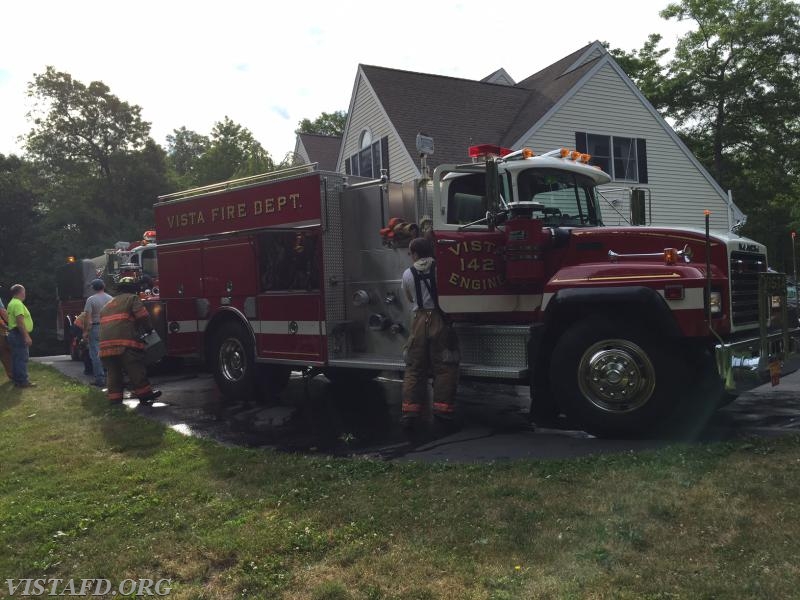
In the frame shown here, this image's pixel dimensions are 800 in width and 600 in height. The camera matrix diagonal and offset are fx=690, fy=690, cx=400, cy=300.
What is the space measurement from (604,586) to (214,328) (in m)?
7.17

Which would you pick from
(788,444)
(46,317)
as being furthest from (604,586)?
(46,317)

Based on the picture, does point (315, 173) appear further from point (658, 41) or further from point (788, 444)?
point (658, 41)

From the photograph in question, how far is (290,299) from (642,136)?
14.9 meters

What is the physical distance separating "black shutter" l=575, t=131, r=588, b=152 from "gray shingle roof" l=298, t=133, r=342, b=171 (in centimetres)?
1166

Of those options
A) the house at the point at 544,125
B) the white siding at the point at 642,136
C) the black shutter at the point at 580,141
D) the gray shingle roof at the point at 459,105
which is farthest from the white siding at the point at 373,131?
the black shutter at the point at 580,141

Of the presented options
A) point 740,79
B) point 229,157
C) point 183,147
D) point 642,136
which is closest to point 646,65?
point 740,79

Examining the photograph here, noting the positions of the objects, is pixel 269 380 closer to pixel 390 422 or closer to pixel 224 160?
pixel 390 422

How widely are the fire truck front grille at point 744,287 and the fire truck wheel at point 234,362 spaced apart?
5.57 meters

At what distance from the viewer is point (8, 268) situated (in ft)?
110

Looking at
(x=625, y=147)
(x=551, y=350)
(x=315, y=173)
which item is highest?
(x=625, y=147)

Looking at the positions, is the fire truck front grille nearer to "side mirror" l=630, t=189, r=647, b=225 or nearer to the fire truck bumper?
the fire truck bumper

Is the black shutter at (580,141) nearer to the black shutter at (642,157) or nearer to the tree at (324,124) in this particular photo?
the black shutter at (642,157)

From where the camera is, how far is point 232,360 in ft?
30.0

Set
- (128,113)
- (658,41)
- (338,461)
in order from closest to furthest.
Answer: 1. (338,461)
2. (658,41)
3. (128,113)
